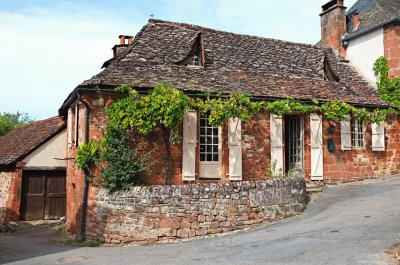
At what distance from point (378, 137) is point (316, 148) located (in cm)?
316

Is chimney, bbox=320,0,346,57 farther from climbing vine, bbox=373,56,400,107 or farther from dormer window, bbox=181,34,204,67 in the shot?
dormer window, bbox=181,34,204,67

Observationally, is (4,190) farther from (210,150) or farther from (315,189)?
(315,189)

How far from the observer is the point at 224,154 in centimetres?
1399

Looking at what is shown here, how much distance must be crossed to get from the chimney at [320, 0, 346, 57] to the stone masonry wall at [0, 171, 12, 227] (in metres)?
15.8

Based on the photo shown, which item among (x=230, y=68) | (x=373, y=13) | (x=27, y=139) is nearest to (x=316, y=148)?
(x=230, y=68)

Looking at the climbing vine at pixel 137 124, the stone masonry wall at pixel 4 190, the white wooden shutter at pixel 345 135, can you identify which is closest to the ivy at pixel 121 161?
the climbing vine at pixel 137 124

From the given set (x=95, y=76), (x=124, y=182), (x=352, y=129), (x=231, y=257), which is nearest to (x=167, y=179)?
(x=124, y=182)

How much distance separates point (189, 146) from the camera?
13438mm

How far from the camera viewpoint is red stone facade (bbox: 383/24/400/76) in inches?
697

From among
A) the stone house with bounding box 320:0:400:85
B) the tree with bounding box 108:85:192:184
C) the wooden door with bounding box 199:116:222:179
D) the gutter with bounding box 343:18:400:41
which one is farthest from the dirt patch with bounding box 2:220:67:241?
the gutter with bounding box 343:18:400:41

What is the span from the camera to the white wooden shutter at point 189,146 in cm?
1333

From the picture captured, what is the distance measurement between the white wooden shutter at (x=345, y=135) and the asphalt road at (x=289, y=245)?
3463 millimetres

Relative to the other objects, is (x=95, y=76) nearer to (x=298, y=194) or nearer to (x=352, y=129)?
(x=298, y=194)

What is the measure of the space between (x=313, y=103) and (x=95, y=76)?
7.81 metres
